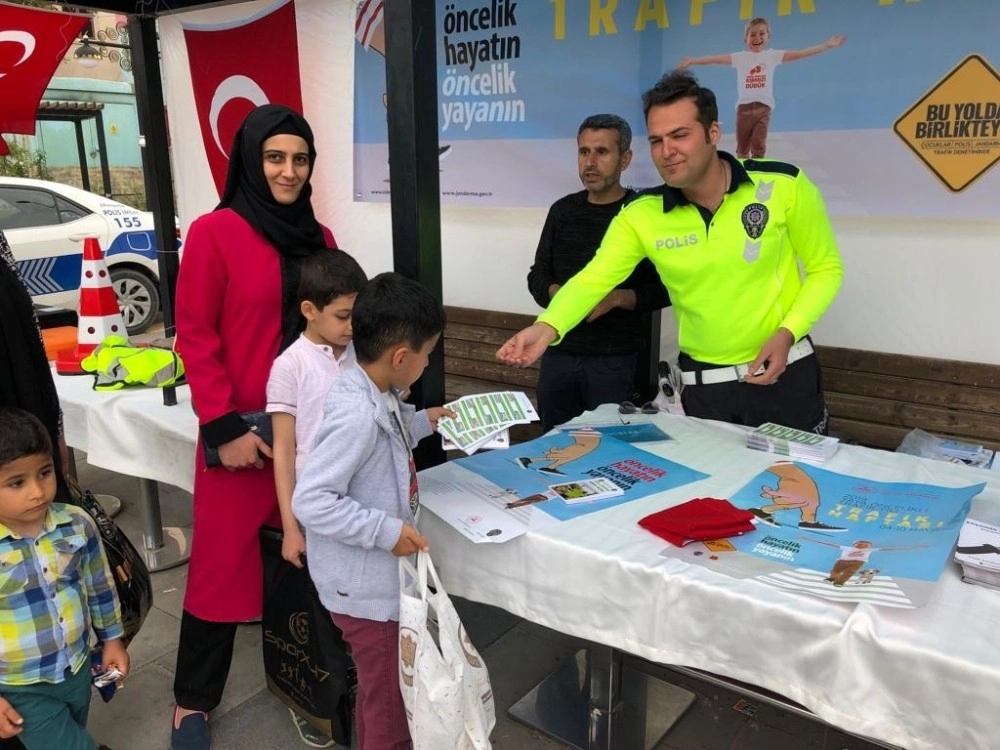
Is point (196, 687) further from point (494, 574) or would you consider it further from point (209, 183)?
point (209, 183)

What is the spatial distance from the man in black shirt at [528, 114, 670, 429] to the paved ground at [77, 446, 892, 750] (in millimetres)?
913

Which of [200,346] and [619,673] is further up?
Result: [200,346]

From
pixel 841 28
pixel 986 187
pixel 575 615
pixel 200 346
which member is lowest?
pixel 575 615

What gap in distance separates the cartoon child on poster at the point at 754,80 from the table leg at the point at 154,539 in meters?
3.06

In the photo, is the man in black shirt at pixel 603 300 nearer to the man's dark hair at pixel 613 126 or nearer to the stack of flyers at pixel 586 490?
the man's dark hair at pixel 613 126

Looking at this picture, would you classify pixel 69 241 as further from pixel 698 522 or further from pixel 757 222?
pixel 698 522

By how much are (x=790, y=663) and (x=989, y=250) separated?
7.72ft

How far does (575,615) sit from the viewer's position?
1709 millimetres

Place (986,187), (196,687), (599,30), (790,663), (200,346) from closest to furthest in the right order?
(790,663), (200,346), (196,687), (986,187), (599,30)

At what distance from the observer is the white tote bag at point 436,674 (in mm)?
1638

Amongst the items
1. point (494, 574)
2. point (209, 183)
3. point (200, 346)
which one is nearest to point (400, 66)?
point (200, 346)

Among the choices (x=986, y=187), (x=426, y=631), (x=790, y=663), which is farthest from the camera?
(x=986, y=187)

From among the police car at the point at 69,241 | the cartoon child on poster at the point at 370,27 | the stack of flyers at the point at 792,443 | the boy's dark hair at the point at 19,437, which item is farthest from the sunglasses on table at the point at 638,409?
the police car at the point at 69,241

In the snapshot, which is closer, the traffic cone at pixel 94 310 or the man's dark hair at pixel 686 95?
the man's dark hair at pixel 686 95
